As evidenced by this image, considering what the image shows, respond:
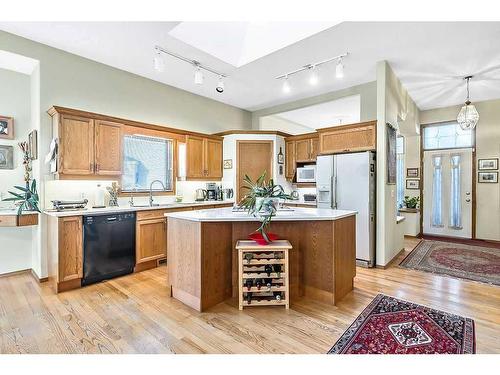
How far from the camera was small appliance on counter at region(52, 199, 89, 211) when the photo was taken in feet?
10.6

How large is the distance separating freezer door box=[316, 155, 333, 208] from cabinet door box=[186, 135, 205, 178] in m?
2.20

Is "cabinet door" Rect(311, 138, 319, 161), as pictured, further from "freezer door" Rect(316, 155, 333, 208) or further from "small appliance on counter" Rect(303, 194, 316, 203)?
"freezer door" Rect(316, 155, 333, 208)

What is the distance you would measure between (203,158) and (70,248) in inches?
105

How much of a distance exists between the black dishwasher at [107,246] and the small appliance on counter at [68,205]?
30 cm

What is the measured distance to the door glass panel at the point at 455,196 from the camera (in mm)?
5965

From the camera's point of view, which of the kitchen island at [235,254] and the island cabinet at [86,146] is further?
the island cabinet at [86,146]

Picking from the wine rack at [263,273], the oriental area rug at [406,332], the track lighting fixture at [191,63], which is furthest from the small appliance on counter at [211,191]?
the oriental area rug at [406,332]

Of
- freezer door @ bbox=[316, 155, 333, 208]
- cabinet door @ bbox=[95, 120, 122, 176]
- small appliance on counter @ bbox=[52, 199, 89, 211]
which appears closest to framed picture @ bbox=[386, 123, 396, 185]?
freezer door @ bbox=[316, 155, 333, 208]

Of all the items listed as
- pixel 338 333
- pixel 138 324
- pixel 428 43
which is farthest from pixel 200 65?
pixel 338 333

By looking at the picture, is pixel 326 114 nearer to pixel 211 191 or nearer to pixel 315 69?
pixel 315 69

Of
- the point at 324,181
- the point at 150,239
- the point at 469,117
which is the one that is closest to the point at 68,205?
the point at 150,239

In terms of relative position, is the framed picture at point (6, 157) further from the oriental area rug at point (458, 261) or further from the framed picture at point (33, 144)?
the oriental area rug at point (458, 261)

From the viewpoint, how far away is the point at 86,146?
3496mm

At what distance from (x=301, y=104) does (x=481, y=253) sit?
4284 mm
